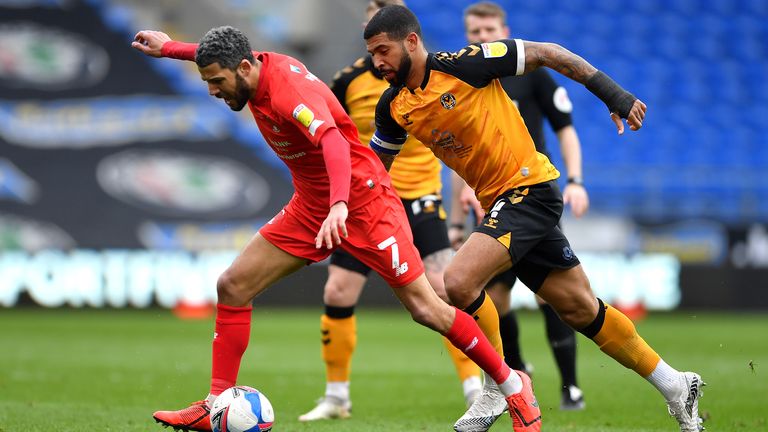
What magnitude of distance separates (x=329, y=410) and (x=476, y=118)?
7.53 feet

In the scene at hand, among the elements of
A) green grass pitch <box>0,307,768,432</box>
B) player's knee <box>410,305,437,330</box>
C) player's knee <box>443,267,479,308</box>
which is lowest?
green grass pitch <box>0,307,768,432</box>

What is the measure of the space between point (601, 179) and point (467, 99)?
12.6 meters

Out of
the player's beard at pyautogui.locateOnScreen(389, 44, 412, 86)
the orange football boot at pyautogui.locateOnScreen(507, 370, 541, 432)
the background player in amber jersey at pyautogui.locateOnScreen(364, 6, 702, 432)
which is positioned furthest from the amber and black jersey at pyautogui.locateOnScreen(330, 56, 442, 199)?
the orange football boot at pyautogui.locateOnScreen(507, 370, 541, 432)

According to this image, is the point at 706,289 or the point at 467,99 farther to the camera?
the point at 706,289

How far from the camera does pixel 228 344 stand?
5.59m

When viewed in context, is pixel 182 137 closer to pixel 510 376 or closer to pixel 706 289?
pixel 706 289

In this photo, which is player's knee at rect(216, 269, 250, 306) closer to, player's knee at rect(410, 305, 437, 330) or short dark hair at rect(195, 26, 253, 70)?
player's knee at rect(410, 305, 437, 330)

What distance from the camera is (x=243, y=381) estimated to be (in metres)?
8.73

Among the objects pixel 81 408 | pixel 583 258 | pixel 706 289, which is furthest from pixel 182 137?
pixel 81 408

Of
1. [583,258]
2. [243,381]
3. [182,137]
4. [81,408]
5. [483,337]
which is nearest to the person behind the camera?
[483,337]

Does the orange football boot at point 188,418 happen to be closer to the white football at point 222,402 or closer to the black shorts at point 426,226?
the white football at point 222,402

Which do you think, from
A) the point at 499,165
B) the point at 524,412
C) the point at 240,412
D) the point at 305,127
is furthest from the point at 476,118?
the point at 240,412

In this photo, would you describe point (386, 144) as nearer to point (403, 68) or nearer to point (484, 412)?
point (403, 68)

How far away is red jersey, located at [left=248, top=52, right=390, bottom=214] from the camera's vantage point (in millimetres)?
5074
